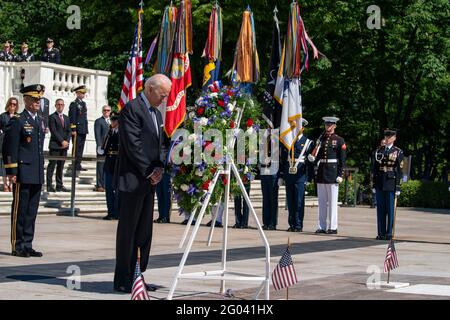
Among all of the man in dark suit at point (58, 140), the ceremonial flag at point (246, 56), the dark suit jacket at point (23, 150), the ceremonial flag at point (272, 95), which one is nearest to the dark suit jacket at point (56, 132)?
the man in dark suit at point (58, 140)

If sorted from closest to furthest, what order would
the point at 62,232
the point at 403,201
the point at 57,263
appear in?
the point at 57,263
the point at 62,232
the point at 403,201

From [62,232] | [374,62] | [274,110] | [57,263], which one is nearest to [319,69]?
[374,62]

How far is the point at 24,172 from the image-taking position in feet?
45.5

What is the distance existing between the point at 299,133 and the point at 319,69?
60.5 ft

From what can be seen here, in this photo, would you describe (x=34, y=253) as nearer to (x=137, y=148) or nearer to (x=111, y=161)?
(x=137, y=148)

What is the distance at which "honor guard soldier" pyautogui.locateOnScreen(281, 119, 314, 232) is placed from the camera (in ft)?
66.4

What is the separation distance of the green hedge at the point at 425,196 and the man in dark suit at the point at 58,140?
12056 millimetres

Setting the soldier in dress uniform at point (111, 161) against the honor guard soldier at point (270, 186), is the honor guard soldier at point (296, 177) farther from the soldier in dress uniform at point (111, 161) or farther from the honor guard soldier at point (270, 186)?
the soldier in dress uniform at point (111, 161)

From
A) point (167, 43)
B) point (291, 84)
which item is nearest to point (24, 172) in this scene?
point (291, 84)

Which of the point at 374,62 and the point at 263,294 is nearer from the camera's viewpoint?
the point at 263,294

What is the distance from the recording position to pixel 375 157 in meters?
19.3

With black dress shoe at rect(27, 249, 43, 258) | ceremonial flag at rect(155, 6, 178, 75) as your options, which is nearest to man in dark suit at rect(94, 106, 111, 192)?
ceremonial flag at rect(155, 6, 178, 75)

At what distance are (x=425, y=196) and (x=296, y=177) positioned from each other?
13465mm

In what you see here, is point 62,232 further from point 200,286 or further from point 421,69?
point 421,69
